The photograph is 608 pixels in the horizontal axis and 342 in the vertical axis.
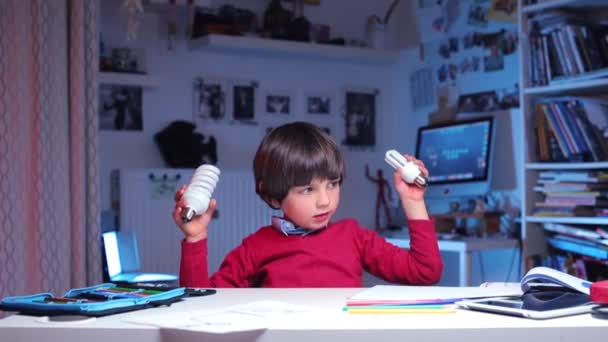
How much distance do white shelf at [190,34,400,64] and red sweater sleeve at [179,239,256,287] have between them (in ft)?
7.52

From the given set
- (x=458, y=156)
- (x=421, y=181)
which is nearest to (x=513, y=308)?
(x=421, y=181)

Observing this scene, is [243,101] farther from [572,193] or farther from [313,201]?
[313,201]

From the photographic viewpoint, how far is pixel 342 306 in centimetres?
109

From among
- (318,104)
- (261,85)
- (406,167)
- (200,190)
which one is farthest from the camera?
(318,104)

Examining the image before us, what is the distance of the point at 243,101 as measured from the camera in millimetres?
4094

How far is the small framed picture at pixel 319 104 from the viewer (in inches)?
168

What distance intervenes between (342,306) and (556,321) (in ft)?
0.95

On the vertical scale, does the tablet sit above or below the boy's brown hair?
below

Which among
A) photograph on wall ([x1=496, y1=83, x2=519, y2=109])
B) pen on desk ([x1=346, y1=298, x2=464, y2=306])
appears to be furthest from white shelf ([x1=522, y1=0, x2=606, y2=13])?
pen on desk ([x1=346, y1=298, x2=464, y2=306])

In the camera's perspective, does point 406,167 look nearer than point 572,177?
Yes

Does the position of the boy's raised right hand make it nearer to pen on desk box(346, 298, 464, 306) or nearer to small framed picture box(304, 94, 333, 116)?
pen on desk box(346, 298, 464, 306)

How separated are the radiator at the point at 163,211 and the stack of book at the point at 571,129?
147 cm

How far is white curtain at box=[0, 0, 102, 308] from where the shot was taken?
6.44ft

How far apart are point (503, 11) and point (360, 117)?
104 cm
